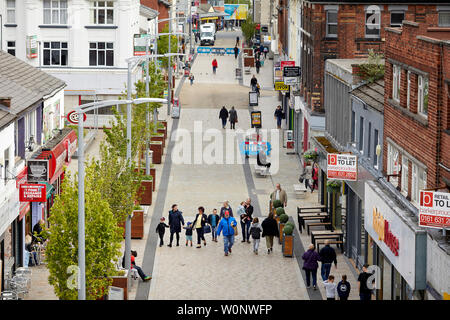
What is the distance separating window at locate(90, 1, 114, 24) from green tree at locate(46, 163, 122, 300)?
40464 mm

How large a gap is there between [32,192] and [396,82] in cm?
1110

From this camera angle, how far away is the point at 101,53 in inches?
2504

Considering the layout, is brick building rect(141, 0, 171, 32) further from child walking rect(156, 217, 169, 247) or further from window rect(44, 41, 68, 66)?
child walking rect(156, 217, 169, 247)

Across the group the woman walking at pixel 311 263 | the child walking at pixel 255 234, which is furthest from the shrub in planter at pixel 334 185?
the woman walking at pixel 311 263

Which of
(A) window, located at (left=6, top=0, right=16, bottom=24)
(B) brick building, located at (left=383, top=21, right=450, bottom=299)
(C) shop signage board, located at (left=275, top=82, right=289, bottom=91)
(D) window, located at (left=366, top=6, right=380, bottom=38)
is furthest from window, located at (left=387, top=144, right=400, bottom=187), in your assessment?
(A) window, located at (left=6, top=0, right=16, bottom=24)

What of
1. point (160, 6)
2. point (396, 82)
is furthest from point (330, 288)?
point (160, 6)

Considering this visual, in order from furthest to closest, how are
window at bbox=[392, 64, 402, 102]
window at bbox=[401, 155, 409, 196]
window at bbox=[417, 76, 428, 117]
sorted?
window at bbox=[392, 64, 402, 102], window at bbox=[401, 155, 409, 196], window at bbox=[417, 76, 428, 117]

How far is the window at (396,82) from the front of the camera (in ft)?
88.9

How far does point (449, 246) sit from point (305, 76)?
34239 mm

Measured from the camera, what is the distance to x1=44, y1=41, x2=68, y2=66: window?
63188 mm

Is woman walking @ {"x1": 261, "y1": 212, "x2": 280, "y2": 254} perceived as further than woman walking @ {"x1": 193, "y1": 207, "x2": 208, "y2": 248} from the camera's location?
No

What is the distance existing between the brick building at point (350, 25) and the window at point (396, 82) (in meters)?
20.2

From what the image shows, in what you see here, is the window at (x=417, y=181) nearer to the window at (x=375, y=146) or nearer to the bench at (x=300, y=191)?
the window at (x=375, y=146)

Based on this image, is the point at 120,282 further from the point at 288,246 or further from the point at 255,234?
the point at 288,246
